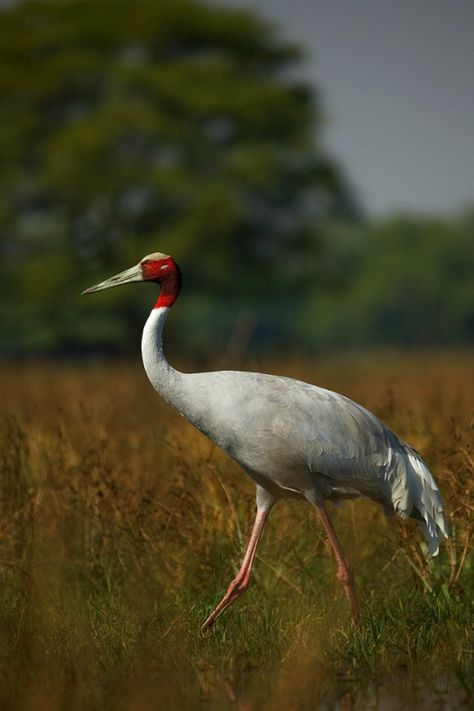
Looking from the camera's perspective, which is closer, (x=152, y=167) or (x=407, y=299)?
(x=152, y=167)

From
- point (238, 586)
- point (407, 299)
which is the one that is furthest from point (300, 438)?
point (407, 299)

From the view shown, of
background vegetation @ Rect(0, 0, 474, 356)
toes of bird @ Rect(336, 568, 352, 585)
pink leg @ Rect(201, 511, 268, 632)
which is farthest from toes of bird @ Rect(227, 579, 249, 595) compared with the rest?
background vegetation @ Rect(0, 0, 474, 356)

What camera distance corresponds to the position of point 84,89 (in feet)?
90.3

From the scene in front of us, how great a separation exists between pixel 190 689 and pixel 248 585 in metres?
1.00

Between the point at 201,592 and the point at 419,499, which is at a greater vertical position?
the point at 419,499

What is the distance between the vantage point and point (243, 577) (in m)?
5.19

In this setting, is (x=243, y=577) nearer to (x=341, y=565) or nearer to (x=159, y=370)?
(x=341, y=565)

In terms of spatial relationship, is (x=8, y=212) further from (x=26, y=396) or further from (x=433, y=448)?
(x=433, y=448)

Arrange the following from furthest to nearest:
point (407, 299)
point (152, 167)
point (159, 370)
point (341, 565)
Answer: point (407, 299) < point (152, 167) < point (341, 565) < point (159, 370)

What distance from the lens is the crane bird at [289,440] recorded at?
16.4 feet

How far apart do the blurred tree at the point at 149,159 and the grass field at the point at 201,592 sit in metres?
18.8

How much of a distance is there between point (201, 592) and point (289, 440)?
0.99 m

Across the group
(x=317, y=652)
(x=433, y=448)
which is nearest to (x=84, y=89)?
(x=433, y=448)

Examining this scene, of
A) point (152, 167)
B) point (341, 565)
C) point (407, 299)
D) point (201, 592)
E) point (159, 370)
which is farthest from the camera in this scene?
point (407, 299)
